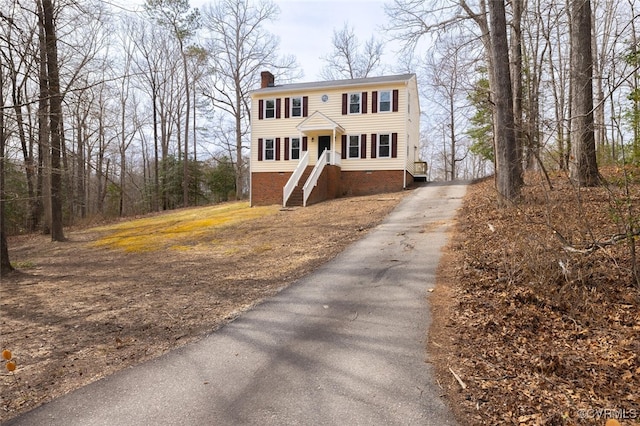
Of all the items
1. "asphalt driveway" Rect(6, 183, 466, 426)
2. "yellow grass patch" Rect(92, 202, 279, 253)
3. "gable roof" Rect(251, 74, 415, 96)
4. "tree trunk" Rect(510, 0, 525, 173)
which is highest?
"gable roof" Rect(251, 74, 415, 96)

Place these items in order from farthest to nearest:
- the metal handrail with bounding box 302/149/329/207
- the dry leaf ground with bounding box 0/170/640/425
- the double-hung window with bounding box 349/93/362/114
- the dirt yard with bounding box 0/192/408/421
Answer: the double-hung window with bounding box 349/93/362/114
the metal handrail with bounding box 302/149/329/207
the dirt yard with bounding box 0/192/408/421
the dry leaf ground with bounding box 0/170/640/425

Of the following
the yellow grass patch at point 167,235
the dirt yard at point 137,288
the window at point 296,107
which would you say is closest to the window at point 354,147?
the window at point 296,107

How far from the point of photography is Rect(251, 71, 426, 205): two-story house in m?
19.7

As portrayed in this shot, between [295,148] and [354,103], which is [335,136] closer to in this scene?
[354,103]

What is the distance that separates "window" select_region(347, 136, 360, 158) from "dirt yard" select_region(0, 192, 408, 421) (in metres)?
6.27

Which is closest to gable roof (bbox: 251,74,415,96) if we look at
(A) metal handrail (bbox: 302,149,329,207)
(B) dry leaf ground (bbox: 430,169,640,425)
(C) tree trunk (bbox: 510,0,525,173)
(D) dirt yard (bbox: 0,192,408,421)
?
(A) metal handrail (bbox: 302,149,329,207)

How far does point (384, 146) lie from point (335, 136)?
2636 millimetres

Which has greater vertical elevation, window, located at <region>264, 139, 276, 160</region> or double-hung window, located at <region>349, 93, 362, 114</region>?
double-hung window, located at <region>349, 93, 362, 114</region>

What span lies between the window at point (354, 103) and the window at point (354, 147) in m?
1.39

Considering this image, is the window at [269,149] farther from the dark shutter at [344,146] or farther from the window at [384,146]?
the window at [384,146]

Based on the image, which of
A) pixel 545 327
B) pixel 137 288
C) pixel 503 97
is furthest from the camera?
pixel 503 97

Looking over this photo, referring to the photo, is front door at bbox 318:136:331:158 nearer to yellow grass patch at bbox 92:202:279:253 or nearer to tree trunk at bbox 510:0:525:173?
yellow grass patch at bbox 92:202:279:253

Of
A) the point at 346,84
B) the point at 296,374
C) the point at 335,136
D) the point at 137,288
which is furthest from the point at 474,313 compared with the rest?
the point at 346,84

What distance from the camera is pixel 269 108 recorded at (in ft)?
70.9
